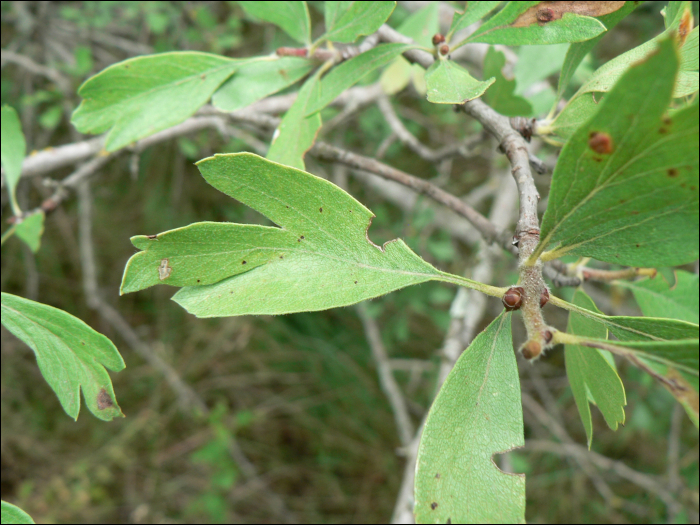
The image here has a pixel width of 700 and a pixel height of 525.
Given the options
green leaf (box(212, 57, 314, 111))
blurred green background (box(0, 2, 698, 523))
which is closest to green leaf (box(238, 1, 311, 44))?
green leaf (box(212, 57, 314, 111))

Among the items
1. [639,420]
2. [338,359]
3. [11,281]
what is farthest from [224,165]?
[11,281]

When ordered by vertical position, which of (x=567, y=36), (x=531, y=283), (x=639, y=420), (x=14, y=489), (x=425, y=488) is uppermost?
(x=567, y=36)

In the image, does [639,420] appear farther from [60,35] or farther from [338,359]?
[60,35]

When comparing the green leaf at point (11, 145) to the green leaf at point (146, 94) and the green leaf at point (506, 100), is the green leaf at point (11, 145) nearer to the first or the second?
the green leaf at point (146, 94)

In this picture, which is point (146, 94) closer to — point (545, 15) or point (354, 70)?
point (354, 70)

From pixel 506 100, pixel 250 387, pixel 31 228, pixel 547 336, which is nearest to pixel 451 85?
pixel 506 100

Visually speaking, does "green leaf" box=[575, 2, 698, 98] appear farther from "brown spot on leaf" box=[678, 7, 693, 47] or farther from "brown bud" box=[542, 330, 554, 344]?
"brown bud" box=[542, 330, 554, 344]
